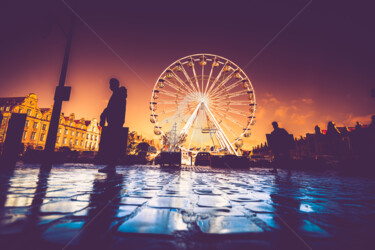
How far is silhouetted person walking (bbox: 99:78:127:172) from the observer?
14.6ft

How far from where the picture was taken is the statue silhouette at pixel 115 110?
4488 mm

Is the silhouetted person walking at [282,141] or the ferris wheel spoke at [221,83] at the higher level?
the ferris wheel spoke at [221,83]

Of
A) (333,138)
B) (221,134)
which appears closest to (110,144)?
(221,134)

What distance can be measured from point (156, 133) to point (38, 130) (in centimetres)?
2668

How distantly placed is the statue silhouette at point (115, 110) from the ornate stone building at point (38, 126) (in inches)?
1057

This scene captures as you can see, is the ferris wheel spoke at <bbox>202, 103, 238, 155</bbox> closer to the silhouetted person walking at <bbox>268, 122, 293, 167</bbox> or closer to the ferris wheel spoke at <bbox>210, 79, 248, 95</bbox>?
the ferris wheel spoke at <bbox>210, 79, 248, 95</bbox>

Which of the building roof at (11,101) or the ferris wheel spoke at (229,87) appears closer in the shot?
the ferris wheel spoke at (229,87)

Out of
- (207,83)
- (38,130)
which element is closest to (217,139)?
(207,83)

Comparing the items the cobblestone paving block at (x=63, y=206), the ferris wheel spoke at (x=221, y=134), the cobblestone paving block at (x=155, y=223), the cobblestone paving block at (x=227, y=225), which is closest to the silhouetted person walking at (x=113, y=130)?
the cobblestone paving block at (x=63, y=206)

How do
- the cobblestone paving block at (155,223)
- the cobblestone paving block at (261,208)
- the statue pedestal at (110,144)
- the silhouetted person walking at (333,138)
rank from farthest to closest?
1. the silhouetted person walking at (333,138)
2. the statue pedestal at (110,144)
3. the cobblestone paving block at (261,208)
4. the cobblestone paving block at (155,223)

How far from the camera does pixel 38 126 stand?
107 feet

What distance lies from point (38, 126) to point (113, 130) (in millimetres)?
37488

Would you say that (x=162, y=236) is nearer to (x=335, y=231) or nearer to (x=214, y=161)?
(x=335, y=231)

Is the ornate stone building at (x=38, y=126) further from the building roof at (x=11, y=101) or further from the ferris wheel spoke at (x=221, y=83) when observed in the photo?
the ferris wheel spoke at (x=221, y=83)
